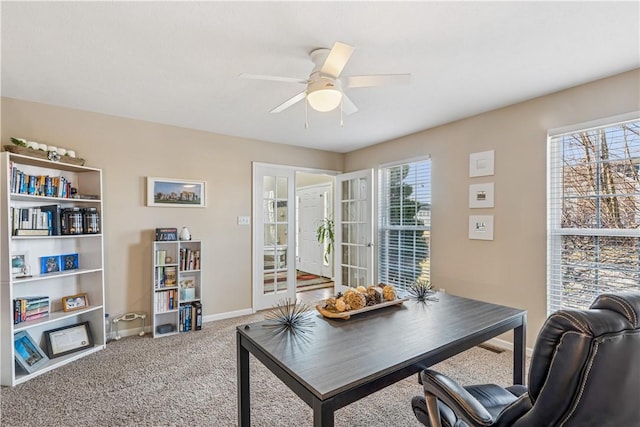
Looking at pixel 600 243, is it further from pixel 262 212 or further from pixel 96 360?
pixel 96 360

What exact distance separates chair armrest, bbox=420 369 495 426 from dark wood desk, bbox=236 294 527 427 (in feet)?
0.34

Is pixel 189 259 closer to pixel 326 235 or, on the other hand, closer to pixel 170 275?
pixel 170 275

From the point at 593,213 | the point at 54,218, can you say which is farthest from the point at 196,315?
the point at 593,213

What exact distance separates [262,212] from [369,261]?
163 centimetres

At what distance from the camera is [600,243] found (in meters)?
2.44

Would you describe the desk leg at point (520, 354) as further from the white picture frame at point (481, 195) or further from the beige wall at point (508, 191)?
the white picture frame at point (481, 195)

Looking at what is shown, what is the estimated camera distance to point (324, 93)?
5.92 feet

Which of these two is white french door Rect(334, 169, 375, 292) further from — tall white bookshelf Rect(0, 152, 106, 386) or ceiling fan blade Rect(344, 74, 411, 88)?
tall white bookshelf Rect(0, 152, 106, 386)

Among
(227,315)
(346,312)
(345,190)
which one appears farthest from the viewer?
(345,190)

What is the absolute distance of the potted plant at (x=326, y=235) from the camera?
20.4 feet

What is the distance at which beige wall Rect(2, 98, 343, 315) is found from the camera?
9.71ft

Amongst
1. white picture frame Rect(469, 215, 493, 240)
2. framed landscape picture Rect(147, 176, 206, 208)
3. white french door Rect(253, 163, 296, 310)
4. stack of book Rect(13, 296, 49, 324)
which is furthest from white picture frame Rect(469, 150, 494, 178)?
stack of book Rect(13, 296, 49, 324)

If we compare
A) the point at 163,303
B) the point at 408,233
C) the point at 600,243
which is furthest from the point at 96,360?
the point at 600,243

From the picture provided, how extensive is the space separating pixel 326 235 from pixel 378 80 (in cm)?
477
